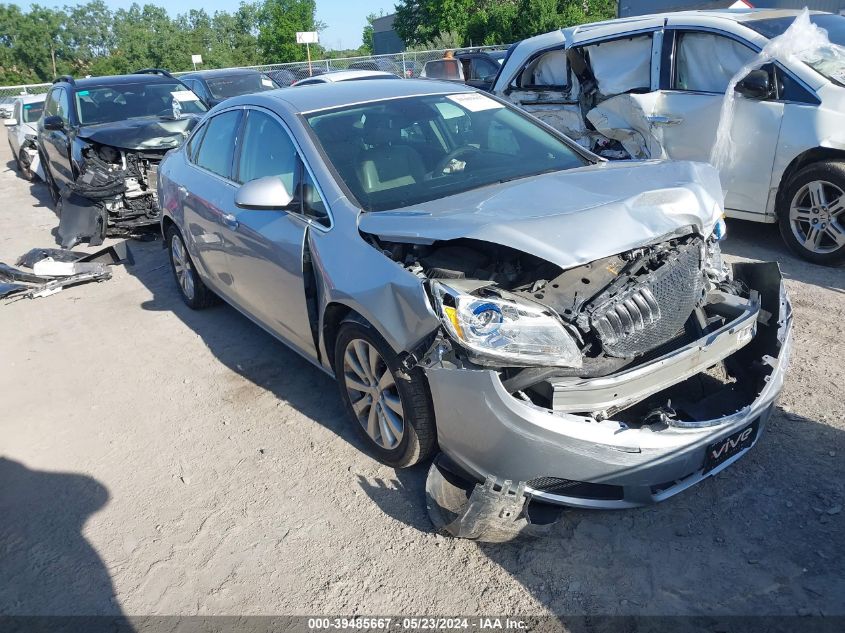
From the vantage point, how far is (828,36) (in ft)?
A: 19.9

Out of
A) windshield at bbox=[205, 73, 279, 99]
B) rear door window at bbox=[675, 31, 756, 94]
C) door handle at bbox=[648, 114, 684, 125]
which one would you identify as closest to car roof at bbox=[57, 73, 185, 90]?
windshield at bbox=[205, 73, 279, 99]

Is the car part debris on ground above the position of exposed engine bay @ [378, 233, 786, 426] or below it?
below

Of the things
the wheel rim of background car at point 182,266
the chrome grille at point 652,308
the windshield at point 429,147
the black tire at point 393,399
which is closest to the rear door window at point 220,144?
the wheel rim of background car at point 182,266

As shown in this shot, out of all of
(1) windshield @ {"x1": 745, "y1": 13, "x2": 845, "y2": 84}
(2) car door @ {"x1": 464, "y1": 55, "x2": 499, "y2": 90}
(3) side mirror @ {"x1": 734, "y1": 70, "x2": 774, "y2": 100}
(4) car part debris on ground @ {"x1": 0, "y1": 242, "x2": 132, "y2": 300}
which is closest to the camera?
(1) windshield @ {"x1": 745, "y1": 13, "x2": 845, "y2": 84}

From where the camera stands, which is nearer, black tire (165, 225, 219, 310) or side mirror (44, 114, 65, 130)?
black tire (165, 225, 219, 310)

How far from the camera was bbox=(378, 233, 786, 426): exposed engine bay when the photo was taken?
282 centimetres

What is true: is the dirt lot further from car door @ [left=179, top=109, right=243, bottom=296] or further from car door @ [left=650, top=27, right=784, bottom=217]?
car door @ [left=650, top=27, right=784, bottom=217]

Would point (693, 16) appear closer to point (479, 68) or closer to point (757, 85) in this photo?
point (757, 85)

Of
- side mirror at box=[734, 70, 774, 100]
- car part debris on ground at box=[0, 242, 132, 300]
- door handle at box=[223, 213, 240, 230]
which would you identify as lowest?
car part debris on ground at box=[0, 242, 132, 300]

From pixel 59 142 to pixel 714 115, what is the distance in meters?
8.41

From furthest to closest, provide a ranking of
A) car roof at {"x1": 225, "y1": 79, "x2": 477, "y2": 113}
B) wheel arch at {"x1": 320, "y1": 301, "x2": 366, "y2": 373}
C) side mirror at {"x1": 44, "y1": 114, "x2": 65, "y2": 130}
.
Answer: side mirror at {"x1": 44, "y1": 114, "x2": 65, "y2": 130}, car roof at {"x1": 225, "y1": 79, "x2": 477, "y2": 113}, wheel arch at {"x1": 320, "y1": 301, "x2": 366, "y2": 373}

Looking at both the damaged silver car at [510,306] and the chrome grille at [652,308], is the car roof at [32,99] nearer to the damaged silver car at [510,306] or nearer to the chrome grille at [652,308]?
the damaged silver car at [510,306]

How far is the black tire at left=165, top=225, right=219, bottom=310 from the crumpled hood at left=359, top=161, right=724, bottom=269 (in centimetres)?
303

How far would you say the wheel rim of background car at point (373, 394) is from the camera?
3.35 metres
